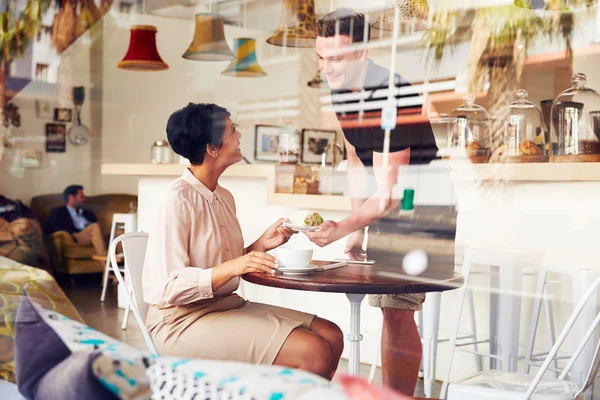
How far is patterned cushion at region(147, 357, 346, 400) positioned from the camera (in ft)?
2.32

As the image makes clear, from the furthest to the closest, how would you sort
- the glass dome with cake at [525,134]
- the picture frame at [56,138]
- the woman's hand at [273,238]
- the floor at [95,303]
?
the picture frame at [56,138] → the floor at [95,303] → the glass dome with cake at [525,134] → the woman's hand at [273,238]

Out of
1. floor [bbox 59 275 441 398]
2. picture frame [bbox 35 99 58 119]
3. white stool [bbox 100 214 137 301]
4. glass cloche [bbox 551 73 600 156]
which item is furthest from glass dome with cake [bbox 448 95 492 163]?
picture frame [bbox 35 99 58 119]

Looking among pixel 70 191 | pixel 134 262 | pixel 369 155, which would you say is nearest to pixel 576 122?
pixel 369 155

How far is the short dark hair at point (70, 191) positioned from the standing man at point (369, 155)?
256 centimetres

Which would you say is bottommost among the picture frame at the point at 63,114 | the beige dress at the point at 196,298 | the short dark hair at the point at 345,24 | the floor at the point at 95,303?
the floor at the point at 95,303

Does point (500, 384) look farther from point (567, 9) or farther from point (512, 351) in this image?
point (567, 9)

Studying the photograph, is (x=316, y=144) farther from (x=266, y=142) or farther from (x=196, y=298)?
(x=196, y=298)

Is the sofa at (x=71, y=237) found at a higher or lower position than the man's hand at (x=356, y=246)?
lower

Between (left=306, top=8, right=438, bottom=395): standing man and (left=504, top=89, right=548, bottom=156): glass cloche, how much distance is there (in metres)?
0.30

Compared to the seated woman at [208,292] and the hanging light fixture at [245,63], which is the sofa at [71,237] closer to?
the hanging light fixture at [245,63]

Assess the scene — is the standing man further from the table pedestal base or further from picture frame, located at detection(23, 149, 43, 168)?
picture frame, located at detection(23, 149, 43, 168)

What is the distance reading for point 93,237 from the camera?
16.6 feet

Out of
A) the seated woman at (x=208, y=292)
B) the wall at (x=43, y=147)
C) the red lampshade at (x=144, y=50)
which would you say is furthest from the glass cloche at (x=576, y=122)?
the wall at (x=43, y=147)

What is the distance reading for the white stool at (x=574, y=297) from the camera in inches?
92.5
